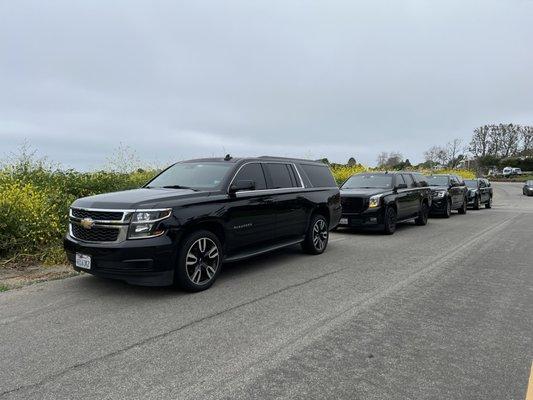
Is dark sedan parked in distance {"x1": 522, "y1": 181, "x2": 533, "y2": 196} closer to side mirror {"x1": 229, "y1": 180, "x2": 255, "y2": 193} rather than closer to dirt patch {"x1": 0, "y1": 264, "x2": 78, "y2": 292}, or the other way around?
side mirror {"x1": 229, "y1": 180, "x2": 255, "y2": 193}

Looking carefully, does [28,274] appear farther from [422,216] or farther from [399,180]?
[422,216]

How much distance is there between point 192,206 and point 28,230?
361 cm

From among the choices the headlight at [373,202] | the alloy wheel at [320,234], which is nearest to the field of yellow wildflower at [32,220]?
the alloy wheel at [320,234]

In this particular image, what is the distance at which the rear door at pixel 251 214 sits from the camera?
21.9ft

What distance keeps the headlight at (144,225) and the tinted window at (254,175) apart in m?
1.75

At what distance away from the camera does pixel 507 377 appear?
3680mm

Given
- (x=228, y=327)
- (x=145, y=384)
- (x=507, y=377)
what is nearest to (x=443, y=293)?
(x=507, y=377)

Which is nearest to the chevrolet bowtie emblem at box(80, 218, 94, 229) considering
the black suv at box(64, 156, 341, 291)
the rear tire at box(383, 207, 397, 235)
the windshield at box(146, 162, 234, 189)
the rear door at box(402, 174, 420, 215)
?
the black suv at box(64, 156, 341, 291)

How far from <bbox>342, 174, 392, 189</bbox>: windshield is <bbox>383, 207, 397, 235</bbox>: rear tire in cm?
85

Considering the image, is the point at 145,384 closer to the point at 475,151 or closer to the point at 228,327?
the point at 228,327

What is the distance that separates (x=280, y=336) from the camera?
4480 mm

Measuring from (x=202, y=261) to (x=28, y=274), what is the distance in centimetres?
298

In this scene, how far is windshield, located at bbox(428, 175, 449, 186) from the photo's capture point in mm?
19000

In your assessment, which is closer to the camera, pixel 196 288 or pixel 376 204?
pixel 196 288
